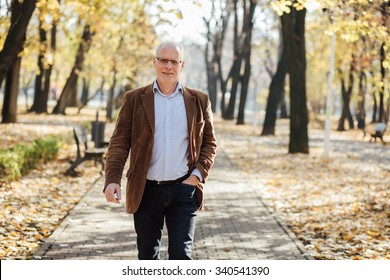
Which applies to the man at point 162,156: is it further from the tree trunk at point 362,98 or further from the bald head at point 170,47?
the tree trunk at point 362,98

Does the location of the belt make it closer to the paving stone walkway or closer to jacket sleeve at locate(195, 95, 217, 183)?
jacket sleeve at locate(195, 95, 217, 183)

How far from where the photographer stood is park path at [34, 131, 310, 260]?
304 inches

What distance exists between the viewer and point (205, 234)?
897cm

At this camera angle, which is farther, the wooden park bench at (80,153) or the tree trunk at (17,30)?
the wooden park bench at (80,153)

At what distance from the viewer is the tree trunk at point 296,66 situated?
2091cm

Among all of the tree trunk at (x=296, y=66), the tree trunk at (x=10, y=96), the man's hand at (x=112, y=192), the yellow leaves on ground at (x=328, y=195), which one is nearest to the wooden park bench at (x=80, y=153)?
the yellow leaves on ground at (x=328, y=195)

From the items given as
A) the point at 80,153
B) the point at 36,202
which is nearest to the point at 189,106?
the point at 36,202

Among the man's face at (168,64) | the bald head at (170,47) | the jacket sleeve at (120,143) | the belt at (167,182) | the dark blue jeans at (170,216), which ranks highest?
the bald head at (170,47)

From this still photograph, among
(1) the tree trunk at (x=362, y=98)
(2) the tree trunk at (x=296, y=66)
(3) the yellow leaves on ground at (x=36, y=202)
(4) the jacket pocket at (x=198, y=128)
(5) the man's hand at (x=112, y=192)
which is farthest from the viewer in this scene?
(1) the tree trunk at (x=362, y=98)

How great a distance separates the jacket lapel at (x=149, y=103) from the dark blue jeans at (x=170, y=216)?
1.46 ft

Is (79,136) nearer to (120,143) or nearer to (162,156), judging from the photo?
(120,143)

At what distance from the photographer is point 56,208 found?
10633mm

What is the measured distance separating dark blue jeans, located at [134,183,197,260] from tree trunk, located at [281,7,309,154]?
16.7 meters
